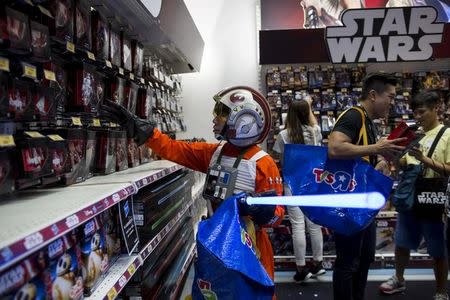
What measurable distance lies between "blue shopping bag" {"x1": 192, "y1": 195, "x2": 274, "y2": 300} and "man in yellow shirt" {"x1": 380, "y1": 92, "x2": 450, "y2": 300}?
2.01m

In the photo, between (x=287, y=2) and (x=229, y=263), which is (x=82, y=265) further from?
(x=287, y=2)

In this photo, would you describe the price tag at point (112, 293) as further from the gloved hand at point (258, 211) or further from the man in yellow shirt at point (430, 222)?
the man in yellow shirt at point (430, 222)

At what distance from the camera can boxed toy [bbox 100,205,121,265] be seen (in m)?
1.57

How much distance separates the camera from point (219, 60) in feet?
19.3

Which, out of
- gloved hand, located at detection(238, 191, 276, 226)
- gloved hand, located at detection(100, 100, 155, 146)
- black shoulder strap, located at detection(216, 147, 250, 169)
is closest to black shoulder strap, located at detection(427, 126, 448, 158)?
black shoulder strap, located at detection(216, 147, 250, 169)

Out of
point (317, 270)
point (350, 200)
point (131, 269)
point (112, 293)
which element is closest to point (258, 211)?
point (131, 269)

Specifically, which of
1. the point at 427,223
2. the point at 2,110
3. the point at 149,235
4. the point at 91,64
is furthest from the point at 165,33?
the point at 427,223

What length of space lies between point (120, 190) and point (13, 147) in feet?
1.35

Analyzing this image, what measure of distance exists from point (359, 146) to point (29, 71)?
6.20 feet

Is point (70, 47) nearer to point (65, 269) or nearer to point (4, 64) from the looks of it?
point (4, 64)

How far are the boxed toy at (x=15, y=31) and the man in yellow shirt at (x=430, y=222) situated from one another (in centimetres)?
282

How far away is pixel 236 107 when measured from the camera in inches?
81.0

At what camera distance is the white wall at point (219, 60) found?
5863 millimetres

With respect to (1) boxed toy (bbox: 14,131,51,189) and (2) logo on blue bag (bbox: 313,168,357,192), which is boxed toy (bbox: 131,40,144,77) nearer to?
(1) boxed toy (bbox: 14,131,51,189)
